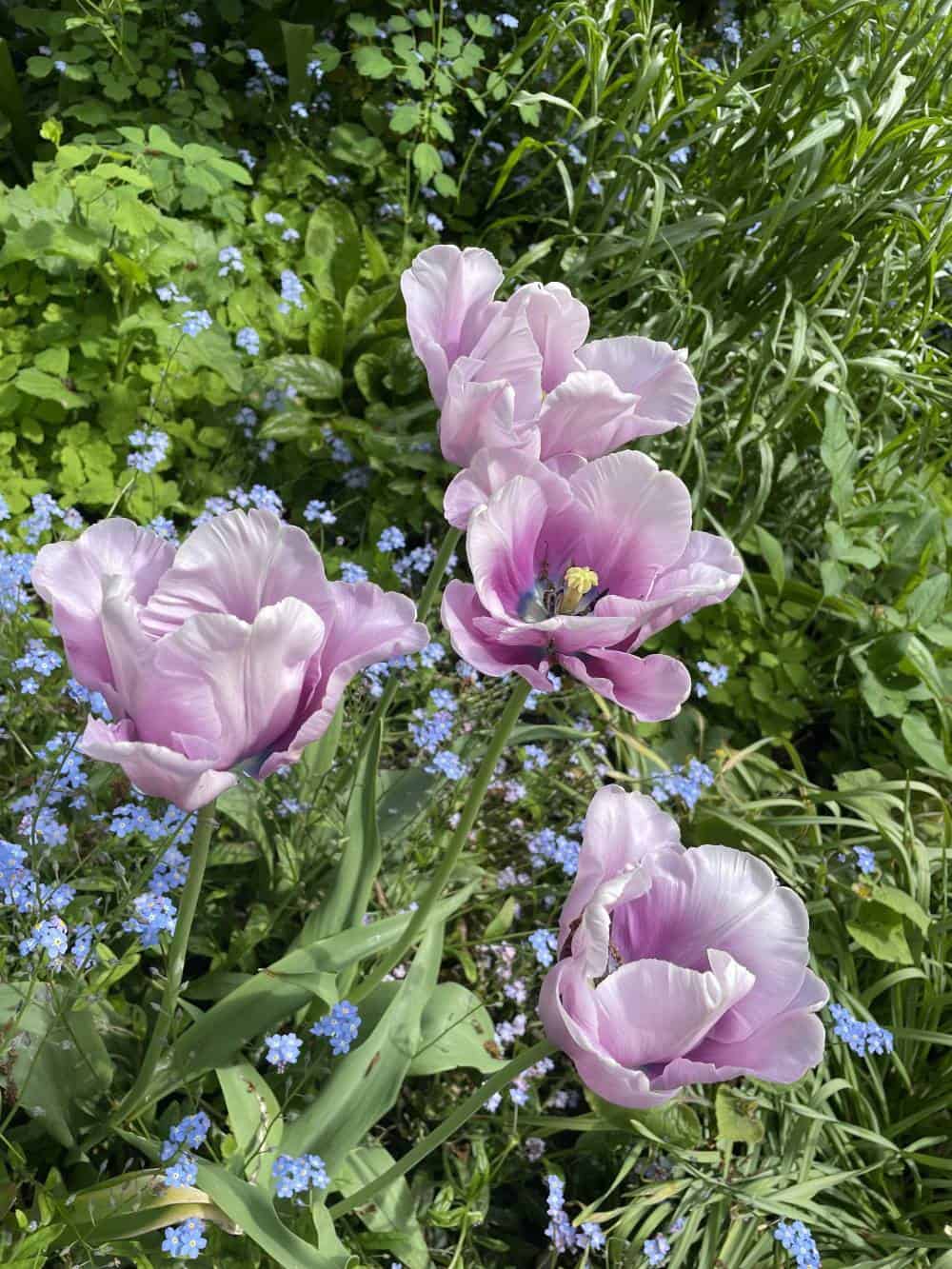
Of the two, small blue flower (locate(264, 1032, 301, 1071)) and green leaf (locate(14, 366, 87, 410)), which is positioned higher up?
small blue flower (locate(264, 1032, 301, 1071))

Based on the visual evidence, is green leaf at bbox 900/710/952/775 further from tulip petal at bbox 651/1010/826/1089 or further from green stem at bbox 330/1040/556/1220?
tulip petal at bbox 651/1010/826/1089

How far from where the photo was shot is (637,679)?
96 centimetres

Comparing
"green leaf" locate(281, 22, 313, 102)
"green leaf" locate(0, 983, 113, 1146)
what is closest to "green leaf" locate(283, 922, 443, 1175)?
"green leaf" locate(0, 983, 113, 1146)

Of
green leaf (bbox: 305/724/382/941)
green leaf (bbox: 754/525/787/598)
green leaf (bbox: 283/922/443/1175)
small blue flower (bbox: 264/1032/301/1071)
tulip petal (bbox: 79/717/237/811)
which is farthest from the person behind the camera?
green leaf (bbox: 754/525/787/598)

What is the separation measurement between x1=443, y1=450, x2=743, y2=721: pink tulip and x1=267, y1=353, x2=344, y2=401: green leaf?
1667 mm

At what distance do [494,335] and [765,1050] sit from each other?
2.28 ft

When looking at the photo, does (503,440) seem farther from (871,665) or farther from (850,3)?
(850,3)

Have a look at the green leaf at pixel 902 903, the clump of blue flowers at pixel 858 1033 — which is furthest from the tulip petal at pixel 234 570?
the green leaf at pixel 902 903

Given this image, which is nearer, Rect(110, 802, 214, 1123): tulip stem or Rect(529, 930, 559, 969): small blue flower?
Rect(110, 802, 214, 1123): tulip stem

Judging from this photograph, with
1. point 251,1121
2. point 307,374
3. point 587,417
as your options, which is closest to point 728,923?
point 587,417

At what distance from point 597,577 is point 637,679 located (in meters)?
0.13

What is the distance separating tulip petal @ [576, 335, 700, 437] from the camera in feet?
3.67

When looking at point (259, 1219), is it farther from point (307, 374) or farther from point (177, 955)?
point (307, 374)

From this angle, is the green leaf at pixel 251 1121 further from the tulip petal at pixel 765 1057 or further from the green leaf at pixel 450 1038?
the tulip petal at pixel 765 1057
